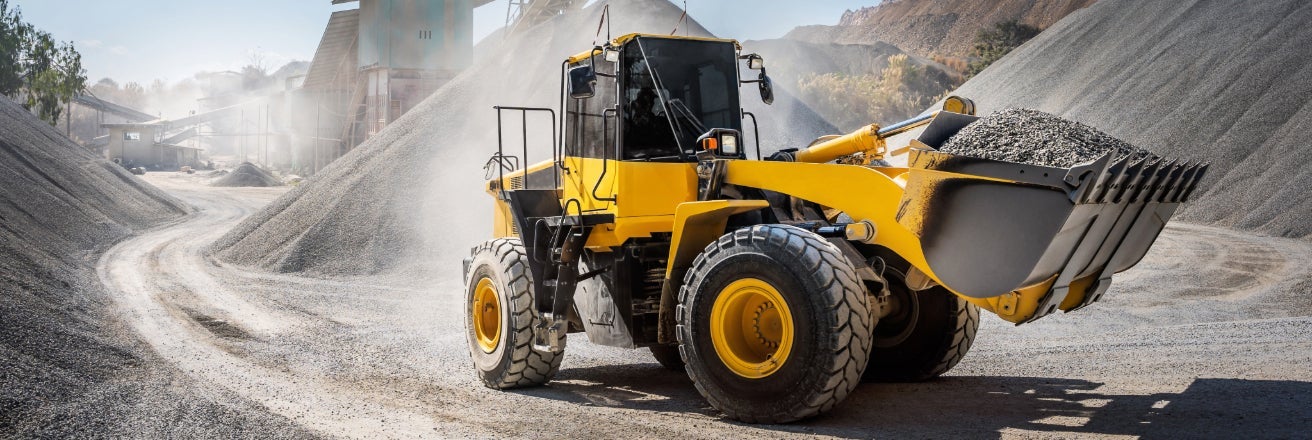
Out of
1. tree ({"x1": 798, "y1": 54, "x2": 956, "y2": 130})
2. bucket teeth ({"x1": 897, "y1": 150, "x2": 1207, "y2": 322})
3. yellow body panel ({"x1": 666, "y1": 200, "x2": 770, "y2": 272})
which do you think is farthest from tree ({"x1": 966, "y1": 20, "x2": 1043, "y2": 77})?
bucket teeth ({"x1": 897, "y1": 150, "x2": 1207, "y2": 322})

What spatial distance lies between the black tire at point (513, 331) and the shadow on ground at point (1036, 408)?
0.71 feet

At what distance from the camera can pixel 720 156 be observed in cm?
709

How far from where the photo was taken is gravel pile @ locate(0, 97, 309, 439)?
267 inches

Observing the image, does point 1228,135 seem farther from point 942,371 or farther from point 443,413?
point 443,413

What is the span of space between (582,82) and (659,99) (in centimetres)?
71

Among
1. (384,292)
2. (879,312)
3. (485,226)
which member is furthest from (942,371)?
(485,226)

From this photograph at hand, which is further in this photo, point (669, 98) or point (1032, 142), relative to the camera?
point (669, 98)

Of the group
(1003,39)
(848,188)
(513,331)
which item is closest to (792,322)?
(848,188)

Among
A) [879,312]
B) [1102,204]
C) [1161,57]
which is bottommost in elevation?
[879,312]

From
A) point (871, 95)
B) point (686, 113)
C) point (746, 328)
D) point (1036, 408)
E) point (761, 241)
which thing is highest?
point (871, 95)

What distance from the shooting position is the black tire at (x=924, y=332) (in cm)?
764

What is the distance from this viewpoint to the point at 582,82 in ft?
23.1

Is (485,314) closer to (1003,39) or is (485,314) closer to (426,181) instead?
(426,181)

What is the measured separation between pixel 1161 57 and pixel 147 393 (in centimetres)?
3195
